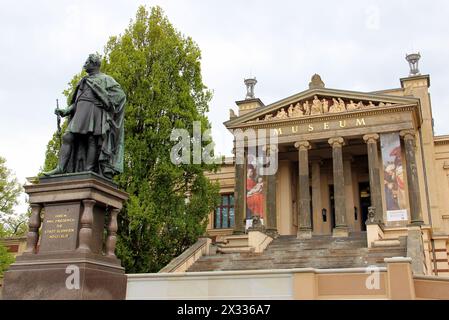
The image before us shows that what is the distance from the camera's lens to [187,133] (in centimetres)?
2064

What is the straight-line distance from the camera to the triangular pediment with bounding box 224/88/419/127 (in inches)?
1062

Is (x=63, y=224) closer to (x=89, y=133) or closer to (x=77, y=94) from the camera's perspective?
(x=89, y=133)

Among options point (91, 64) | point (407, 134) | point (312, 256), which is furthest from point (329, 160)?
point (91, 64)

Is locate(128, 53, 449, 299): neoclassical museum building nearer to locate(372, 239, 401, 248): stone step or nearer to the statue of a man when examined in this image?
locate(372, 239, 401, 248): stone step

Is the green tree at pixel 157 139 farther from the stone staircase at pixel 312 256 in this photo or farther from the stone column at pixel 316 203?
the stone column at pixel 316 203

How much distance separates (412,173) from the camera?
25984 mm

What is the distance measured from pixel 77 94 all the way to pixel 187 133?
10904 mm

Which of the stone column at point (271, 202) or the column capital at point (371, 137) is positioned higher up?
the column capital at point (371, 137)

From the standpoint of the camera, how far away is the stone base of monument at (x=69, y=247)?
7.90 m

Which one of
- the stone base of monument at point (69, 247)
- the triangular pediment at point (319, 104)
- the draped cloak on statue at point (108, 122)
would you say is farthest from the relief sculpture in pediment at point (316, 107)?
the stone base of monument at point (69, 247)

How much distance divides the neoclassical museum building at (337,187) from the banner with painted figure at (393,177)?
52mm

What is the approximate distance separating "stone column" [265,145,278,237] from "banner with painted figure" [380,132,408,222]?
243 inches

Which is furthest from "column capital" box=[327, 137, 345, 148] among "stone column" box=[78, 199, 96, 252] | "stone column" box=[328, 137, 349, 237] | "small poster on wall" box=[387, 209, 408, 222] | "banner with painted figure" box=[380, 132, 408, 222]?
"stone column" box=[78, 199, 96, 252]
